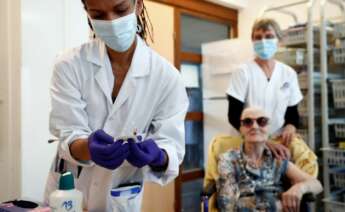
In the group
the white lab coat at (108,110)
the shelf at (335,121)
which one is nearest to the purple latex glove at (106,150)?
the white lab coat at (108,110)

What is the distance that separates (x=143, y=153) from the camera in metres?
0.79

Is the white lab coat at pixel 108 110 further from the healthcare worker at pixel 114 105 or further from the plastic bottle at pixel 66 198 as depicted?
the plastic bottle at pixel 66 198

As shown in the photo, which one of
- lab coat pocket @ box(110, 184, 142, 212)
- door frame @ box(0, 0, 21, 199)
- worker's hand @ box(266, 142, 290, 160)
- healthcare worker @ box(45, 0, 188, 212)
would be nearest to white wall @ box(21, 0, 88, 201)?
door frame @ box(0, 0, 21, 199)

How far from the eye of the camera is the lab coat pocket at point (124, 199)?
848mm

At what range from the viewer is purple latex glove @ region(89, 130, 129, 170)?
2.49 ft

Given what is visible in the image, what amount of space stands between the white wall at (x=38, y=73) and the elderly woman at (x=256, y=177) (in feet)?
3.18

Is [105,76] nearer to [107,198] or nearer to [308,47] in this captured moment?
[107,198]

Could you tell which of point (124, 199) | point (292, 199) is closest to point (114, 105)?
A: point (124, 199)

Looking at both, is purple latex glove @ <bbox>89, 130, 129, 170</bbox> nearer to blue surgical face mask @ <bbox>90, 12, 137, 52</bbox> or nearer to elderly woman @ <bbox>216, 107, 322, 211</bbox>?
blue surgical face mask @ <bbox>90, 12, 137, 52</bbox>

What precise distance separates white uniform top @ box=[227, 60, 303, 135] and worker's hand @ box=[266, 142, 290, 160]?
0.55 ft

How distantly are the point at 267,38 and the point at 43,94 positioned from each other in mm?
1334

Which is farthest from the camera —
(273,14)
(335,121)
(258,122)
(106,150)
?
(273,14)

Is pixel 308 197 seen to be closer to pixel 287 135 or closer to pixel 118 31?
pixel 287 135

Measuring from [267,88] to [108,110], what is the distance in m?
1.40
